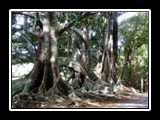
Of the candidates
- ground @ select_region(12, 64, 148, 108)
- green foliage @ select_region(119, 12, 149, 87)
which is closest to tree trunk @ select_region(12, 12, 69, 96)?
ground @ select_region(12, 64, 148, 108)

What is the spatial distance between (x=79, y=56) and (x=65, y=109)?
1.23 meters

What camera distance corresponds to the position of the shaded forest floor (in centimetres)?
641

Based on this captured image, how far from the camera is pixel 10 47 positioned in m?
6.30

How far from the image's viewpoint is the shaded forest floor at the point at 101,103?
641 cm

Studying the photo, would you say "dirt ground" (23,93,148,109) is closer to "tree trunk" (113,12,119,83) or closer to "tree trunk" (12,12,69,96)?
"tree trunk" (12,12,69,96)

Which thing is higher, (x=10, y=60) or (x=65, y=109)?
(x=10, y=60)

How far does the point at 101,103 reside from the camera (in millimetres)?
6594

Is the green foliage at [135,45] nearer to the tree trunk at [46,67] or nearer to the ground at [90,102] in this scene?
the ground at [90,102]

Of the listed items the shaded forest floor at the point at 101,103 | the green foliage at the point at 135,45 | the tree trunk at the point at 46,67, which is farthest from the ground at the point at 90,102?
the green foliage at the point at 135,45

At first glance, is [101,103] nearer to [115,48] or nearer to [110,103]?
[110,103]
